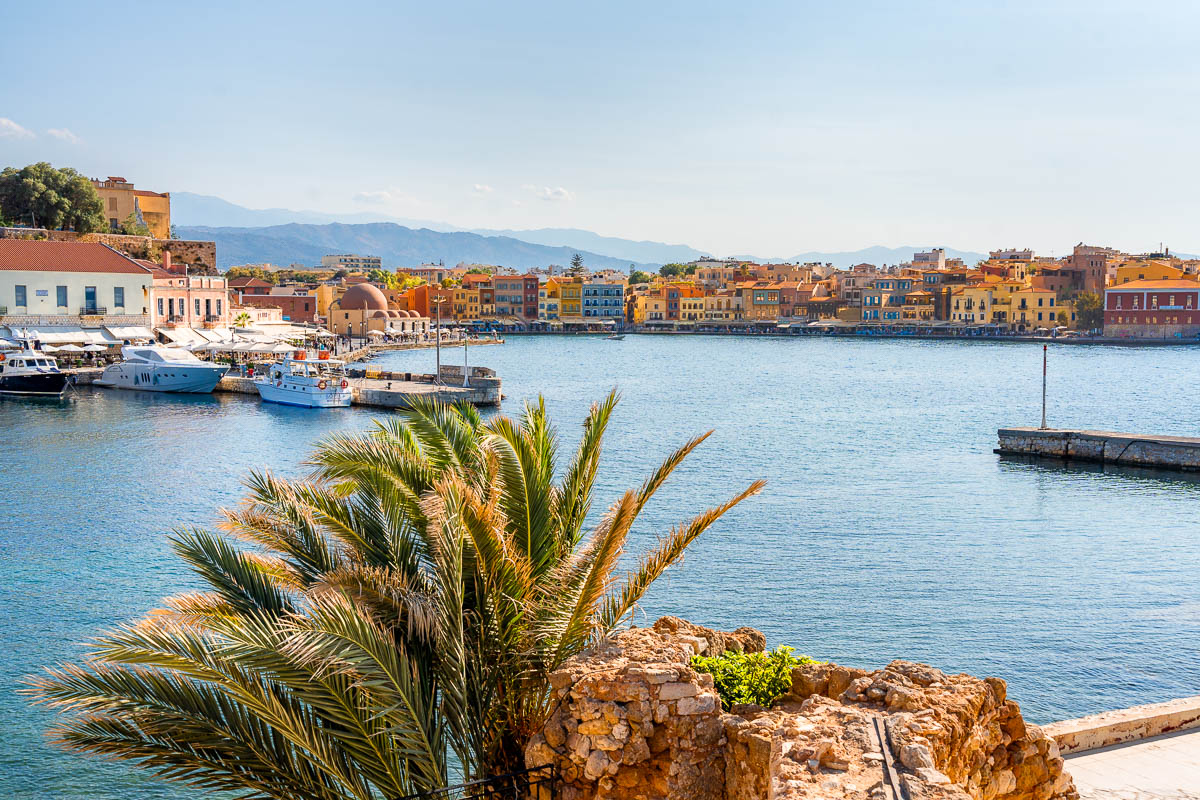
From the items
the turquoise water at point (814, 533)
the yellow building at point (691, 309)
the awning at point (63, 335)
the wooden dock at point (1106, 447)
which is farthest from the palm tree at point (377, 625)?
the yellow building at point (691, 309)

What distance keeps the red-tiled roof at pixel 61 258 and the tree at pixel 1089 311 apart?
92107 millimetres

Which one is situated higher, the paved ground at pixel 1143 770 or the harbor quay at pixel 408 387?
the harbor quay at pixel 408 387

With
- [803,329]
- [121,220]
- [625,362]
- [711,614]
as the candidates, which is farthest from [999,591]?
[803,329]

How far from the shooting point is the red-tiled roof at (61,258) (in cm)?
5162

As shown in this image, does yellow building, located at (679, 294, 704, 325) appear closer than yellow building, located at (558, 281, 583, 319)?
No

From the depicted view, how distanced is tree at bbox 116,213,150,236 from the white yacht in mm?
29058

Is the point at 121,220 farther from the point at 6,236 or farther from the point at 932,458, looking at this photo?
the point at 932,458

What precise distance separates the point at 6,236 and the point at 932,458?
Answer: 53.9 meters

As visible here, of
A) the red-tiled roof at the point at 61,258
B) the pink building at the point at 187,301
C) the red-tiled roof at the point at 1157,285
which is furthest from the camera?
Answer: the red-tiled roof at the point at 1157,285

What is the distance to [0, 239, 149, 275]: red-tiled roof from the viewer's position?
169ft

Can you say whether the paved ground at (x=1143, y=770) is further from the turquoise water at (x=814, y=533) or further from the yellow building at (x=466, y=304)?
the yellow building at (x=466, y=304)

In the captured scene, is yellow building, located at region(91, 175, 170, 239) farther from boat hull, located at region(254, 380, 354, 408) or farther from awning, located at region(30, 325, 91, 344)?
boat hull, located at region(254, 380, 354, 408)

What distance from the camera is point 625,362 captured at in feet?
267

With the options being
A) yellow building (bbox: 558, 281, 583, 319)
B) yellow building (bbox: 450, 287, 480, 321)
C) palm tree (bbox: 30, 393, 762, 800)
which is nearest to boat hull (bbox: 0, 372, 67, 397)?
palm tree (bbox: 30, 393, 762, 800)
